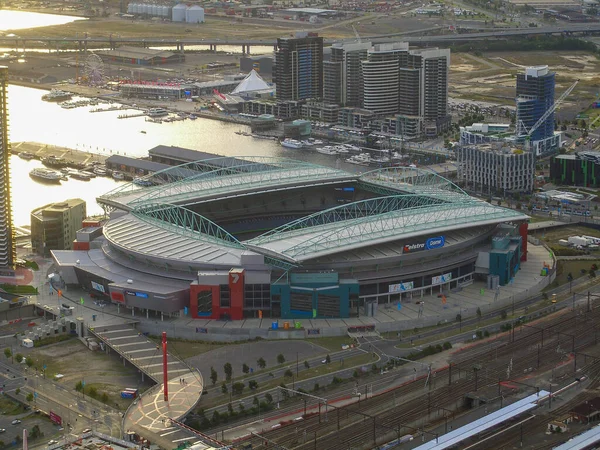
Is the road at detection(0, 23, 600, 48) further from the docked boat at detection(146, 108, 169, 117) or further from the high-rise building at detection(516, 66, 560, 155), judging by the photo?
the high-rise building at detection(516, 66, 560, 155)

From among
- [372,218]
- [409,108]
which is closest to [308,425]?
[372,218]

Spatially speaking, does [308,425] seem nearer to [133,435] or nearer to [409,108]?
[133,435]

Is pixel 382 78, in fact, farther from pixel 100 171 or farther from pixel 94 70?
pixel 94 70

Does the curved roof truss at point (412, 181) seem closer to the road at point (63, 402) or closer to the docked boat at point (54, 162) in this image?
the docked boat at point (54, 162)

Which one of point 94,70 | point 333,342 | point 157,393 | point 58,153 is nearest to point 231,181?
point 333,342

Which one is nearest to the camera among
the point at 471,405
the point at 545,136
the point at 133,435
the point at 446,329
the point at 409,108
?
the point at 133,435

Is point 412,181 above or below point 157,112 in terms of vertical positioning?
above

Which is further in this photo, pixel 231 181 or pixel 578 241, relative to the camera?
pixel 578 241
